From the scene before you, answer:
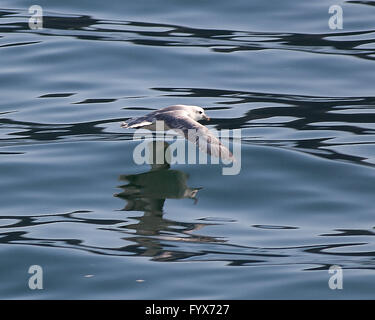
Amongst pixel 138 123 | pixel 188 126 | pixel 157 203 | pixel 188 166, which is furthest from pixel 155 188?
pixel 188 126

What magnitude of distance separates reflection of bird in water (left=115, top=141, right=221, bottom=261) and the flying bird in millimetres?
909

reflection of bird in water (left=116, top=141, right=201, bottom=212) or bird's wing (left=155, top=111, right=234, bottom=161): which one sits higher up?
bird's wing (left=155, top=111, right=234, bottom=161)

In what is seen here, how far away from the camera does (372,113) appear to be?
15.6 metres

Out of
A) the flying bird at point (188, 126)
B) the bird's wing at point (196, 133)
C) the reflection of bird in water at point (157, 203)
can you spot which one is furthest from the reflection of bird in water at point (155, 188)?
the bird's wing at point (196, 133)

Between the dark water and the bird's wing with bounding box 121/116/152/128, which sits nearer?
the dark water

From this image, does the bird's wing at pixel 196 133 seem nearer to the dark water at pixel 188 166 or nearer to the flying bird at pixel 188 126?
the flying bird at pixel 188 126

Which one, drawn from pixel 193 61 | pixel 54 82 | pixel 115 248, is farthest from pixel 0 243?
pixel 193 61

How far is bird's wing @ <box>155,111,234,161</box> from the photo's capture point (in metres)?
11.4

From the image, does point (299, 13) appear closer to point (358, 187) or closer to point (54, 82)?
point (54, 82)

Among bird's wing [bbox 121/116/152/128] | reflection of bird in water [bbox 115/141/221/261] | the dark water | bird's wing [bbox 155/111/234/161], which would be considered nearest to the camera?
the dark water

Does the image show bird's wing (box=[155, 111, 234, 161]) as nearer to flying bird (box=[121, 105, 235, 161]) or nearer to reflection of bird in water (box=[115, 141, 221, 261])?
flying bird (box=[121, 105, 235, 161])

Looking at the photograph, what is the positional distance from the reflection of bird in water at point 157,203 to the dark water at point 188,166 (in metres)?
0.03

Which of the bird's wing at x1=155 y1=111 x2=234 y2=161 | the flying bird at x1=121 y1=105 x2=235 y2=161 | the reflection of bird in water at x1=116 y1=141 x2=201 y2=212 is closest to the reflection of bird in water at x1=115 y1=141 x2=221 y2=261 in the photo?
the reflection of bird in water at x1=116 y1=141 x2=201 y2=212

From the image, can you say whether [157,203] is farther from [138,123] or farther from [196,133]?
[196,133]
